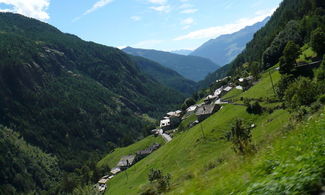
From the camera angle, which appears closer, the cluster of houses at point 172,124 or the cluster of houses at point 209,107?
the cluster of houses at point 209,107

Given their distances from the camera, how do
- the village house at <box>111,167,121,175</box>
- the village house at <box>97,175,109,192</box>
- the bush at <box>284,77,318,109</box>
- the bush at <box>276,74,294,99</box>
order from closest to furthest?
1. the bush at <box>284,77,318,109</box>
2. the bush at <box>276,74,294,99</box>
3. the village house at <box>97,175,109,192</box>
4. the village house at <box>111,167,121,175</box>

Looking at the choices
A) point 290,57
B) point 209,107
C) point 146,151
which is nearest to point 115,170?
point 146,151

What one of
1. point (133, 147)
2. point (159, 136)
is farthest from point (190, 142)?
point (133, 147)

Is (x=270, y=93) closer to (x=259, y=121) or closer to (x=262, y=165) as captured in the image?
(x=259, y=121)


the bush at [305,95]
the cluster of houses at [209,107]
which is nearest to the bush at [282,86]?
the bush at [305,95]

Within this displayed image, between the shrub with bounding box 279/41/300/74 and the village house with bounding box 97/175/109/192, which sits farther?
the village house with bounding box 97/175/109/192

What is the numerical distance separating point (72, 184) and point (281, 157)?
174 m

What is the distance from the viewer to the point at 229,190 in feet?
30.4

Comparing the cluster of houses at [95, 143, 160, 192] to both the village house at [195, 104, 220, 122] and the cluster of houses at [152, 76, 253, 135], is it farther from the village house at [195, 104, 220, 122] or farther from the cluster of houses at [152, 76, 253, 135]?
the village house at [195, 104, 220, 122]

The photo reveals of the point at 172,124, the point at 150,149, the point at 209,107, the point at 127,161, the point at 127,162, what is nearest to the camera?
the point at 209,107

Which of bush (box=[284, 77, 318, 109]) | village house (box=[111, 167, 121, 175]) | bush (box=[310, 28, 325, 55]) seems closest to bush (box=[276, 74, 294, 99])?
bush (box=[310, 28, 325, 55])

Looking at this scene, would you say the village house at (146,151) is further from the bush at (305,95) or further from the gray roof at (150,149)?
the bush at (305,95)

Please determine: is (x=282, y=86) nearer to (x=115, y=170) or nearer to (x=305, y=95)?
(x=305, y=95)

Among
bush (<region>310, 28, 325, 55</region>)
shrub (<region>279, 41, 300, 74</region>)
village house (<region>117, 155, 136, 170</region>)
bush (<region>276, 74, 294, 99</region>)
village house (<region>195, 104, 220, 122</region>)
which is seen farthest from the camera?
village house (<region>117, 155, 136, 170</region>)
